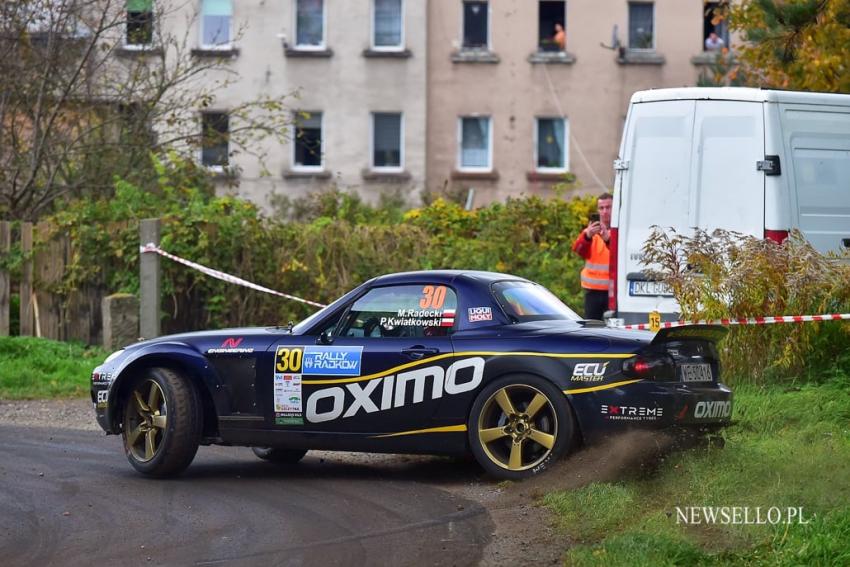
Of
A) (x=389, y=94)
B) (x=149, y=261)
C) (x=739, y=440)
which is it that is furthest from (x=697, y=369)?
(x=389, y=94)

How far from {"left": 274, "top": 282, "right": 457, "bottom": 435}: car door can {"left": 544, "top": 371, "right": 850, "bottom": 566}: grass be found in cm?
148

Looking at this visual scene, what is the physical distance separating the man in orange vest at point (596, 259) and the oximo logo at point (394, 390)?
21.0 feet

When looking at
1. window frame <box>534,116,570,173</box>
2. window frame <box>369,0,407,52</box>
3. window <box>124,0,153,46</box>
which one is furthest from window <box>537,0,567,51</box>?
window <box>124,0,153,46</box>

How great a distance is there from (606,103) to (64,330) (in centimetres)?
2108

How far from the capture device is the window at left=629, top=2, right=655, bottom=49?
37812 mm

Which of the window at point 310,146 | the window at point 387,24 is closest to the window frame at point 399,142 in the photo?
the window at point 310,146

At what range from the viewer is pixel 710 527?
24.2 ft

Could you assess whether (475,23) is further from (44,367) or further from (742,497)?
(742,497)

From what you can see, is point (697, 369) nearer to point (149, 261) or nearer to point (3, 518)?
point (3, 518)

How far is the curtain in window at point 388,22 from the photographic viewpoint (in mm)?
37469

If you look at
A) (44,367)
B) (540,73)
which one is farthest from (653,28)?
(44,367)

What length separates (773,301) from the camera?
39.3ft

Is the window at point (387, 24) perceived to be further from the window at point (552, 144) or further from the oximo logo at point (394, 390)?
the oximo logo at point (394, 390)

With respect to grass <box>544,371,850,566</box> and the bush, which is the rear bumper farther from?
the bush
